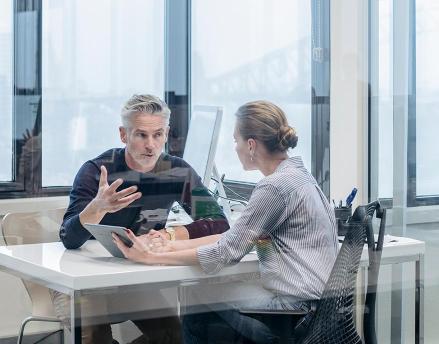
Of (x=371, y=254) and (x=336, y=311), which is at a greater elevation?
(x=371, y=254)

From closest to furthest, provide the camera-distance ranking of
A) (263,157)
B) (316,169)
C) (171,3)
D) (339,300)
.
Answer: (339,300), (263,157), (171,3), (316,169)

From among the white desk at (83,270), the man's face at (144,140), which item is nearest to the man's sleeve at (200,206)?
the man's face at (144,140)

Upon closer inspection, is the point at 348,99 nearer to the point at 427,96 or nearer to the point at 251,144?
the point at 427,96

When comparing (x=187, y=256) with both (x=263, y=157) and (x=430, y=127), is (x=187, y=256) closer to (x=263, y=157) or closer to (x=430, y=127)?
(x=263, y=157)

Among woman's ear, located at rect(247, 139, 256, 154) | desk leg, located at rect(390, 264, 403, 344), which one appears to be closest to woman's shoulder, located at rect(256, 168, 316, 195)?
woman's ear, located at rect(247, 139, 256, 154)

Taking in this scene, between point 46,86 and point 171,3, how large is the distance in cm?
47

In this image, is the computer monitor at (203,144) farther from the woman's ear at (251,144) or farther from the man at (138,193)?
the woman's ear at (251,144)

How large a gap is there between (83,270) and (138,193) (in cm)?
40

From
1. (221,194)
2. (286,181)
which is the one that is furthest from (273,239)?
(221,194)

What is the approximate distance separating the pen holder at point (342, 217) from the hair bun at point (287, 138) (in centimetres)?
28

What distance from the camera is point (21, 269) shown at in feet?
6.95

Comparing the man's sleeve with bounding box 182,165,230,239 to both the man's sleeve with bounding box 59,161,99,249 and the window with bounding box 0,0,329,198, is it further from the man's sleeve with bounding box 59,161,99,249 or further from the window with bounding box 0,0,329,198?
the man's sleeve with bounding box 59,161,99,249

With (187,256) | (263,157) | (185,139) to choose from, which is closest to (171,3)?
(185,139)

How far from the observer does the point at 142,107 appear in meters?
2.25
